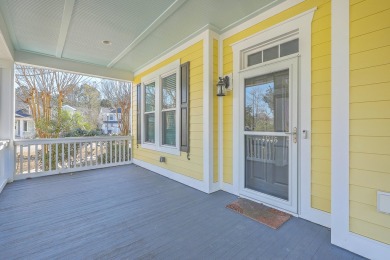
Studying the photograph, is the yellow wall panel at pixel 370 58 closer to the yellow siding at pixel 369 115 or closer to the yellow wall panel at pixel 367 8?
the yellow siding at pixel 369 115

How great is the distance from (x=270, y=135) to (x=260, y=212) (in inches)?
40.5

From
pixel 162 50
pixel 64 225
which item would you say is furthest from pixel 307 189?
pixel 162 50

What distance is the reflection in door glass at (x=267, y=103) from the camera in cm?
241

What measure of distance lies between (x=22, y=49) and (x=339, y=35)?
210 inches

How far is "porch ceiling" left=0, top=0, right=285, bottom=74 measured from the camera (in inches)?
94.2

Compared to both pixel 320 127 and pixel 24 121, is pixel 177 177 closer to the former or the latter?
pixel 320 127

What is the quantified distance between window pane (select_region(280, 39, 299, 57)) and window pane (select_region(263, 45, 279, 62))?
7cm

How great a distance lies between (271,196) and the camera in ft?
8.33

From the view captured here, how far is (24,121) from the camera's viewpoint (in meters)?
7.16

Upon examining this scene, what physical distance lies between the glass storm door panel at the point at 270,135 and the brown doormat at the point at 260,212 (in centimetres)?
12

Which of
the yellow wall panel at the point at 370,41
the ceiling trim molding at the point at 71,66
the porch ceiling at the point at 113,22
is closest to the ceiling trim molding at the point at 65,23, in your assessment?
the porch ceiling at the point at 113,22

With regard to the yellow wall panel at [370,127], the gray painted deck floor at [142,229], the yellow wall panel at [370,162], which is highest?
the yellow wall panel at [370,127]

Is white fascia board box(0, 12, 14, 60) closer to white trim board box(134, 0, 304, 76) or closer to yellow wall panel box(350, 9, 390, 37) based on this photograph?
white trim board box(134, 0, 304, 76)

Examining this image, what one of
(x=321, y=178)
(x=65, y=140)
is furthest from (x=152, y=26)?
(x=65, y=140)
